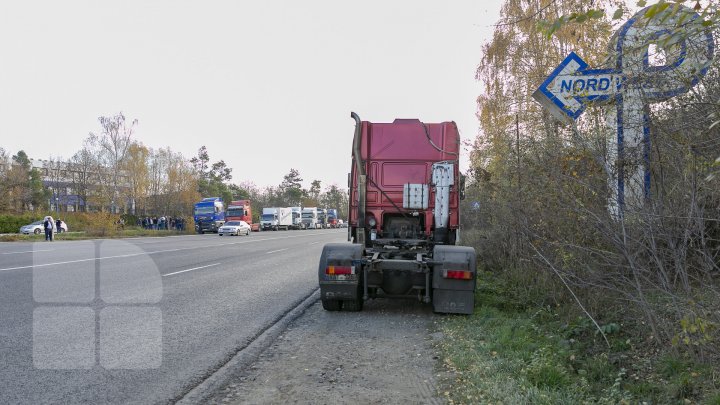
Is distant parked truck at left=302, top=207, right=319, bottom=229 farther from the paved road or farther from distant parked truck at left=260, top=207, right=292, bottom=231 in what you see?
the paved road

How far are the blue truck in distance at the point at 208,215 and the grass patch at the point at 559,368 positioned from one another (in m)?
44.1

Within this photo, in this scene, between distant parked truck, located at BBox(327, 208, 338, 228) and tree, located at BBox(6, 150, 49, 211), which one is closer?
tree, located at BBox(6, 150, 49, 211)

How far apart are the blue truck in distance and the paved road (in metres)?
35.2

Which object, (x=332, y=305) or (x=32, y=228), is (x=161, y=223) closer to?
(x=32, y=228)

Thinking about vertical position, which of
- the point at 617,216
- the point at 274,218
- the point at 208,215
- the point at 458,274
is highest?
the point at 617,216

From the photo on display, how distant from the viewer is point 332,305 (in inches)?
303

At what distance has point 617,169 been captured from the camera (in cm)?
481

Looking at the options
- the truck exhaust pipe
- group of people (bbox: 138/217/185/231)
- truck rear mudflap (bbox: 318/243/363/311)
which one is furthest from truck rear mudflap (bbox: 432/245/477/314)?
group of people (bbox: 138/217/185/231)

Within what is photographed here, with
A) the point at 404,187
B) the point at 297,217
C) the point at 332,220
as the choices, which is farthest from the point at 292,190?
the point at 404,187

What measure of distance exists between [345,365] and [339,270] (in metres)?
2.46

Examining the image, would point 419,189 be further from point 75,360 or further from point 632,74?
point 75,360

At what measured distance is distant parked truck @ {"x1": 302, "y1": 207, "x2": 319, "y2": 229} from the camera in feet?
236

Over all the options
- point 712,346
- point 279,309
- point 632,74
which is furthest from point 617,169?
point 279,309

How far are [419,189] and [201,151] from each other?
8605cm
